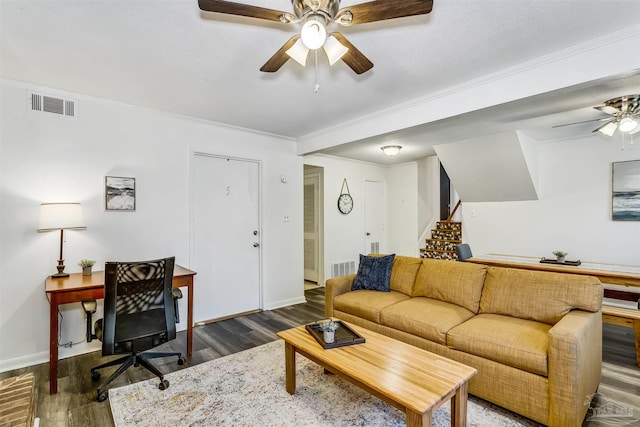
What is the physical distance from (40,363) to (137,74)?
8.87 ft

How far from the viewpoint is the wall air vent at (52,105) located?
110 inches

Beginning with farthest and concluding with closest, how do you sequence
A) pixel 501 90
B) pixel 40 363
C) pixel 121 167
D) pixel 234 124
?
pixel 234 124
pixel 121 167
pixel 40 363
pixel 501 90

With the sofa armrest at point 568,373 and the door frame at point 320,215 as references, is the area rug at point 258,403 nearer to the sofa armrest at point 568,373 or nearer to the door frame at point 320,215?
the sofa armrest at point 568,373

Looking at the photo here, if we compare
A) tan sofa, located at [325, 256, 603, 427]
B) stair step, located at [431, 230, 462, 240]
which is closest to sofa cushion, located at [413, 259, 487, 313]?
tan sofa, located at [325, 256, 603, 427]

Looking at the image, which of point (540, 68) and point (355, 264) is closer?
point (540, 68)

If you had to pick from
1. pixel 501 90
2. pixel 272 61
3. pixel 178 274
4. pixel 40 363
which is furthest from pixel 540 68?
pixel 40 363

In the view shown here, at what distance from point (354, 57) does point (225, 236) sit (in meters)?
2.85

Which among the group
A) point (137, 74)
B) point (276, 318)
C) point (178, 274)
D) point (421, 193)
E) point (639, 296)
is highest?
point (137, 74)

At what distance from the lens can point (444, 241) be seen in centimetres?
589

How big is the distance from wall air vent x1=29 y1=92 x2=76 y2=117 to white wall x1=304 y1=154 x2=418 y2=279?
3.15m

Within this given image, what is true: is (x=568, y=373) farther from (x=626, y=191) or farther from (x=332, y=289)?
(x=626, y=191)

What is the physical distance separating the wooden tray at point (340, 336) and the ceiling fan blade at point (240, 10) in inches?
75.7

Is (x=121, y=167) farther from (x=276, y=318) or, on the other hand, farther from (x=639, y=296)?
(x=639, y=296)

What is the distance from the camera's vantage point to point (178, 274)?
292 centimetres
